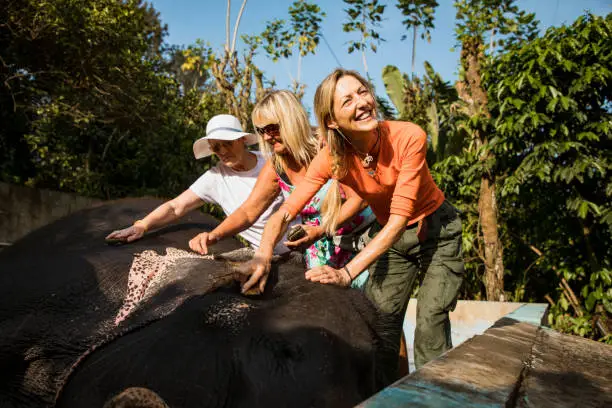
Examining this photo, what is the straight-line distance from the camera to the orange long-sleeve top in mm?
2359

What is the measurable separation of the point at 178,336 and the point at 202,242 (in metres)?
1.28

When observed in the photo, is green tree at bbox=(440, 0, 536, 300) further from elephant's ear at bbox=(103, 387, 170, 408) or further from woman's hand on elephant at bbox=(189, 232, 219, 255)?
elephant's ear at bbox=(103, 387, 170, 408)

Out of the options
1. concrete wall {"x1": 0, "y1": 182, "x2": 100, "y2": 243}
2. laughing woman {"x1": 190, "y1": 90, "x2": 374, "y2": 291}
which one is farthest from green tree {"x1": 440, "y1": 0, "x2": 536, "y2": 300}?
concrete wall {"x1": 0, "y1": 182, "x2": 100, "y2": 243}

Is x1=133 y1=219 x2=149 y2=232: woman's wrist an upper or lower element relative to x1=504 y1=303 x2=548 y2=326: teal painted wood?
upper

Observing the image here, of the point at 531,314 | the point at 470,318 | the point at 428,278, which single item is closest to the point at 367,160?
the point at 428,278

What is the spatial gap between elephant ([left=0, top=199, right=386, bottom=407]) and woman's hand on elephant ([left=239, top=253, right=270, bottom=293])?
0.04 metres

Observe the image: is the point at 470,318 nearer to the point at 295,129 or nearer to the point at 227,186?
the point at 227,186

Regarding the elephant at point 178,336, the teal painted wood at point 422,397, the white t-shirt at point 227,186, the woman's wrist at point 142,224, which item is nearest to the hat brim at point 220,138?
the white t-shirt at point 227,186

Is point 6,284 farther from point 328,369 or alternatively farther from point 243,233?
point 243,233

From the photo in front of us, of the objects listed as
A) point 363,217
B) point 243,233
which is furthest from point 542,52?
point 243,233

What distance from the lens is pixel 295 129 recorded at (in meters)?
2.90

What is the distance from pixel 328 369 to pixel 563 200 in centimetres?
461

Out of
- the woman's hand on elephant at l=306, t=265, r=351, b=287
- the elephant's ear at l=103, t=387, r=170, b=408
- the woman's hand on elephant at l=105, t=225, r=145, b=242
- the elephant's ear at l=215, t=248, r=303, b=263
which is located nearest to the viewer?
the elephant's ear at l=103, t=387, r=170, b=408

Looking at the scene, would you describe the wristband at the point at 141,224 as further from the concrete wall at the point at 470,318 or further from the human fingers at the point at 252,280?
the concrete wall at the point at 470,318
